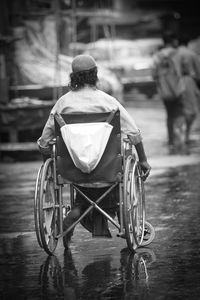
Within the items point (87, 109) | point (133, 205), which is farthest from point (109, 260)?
point (87, 109)

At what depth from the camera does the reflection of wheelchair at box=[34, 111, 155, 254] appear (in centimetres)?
701

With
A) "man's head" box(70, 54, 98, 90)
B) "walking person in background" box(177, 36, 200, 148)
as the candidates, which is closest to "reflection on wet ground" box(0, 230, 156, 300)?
"man's head" box(70, 54, 98, 90)

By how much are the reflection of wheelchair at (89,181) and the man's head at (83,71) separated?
0.40 m

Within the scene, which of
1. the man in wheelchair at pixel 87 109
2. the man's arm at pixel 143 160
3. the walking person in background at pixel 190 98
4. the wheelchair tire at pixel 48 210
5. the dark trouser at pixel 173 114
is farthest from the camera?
the walking person in background at pixel 190 98

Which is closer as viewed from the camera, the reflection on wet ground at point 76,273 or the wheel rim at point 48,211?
the reflection on wet ground at point 76,273

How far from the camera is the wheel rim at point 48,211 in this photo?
6.99 metres

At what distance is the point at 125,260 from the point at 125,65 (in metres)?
28.6

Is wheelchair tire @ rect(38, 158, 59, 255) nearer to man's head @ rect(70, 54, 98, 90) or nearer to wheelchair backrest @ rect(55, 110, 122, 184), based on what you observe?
wheelchair backrest @ rect(55, 110, 122, 184)

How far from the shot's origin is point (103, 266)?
6785mm

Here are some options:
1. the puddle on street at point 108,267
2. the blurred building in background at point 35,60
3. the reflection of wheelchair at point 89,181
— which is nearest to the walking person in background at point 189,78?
the blurred building in background at point 35,60

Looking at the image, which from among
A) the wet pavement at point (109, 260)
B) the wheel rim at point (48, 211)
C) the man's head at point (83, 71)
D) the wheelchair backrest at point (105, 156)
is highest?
the man's head at point (83, 71)

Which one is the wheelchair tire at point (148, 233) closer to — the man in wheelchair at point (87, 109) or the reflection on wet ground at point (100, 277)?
the reflection on wet ground at point (100, 277)

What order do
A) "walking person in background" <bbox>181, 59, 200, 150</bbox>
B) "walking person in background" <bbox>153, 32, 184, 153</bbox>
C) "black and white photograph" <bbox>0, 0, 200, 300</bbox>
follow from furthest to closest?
"walking person in background" <bbox>181, 59, 200, 150</bbox>, "walking person in background" <bbox>153, 32, 184, 153</bbox>, "black and white photograph" <bbox>0, 0, 200, 300</bbox>

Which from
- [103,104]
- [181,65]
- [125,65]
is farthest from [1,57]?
[125,65]
